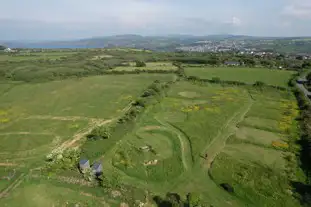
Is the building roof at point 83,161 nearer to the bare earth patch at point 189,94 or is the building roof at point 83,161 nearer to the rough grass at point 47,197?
the rough grass at point 47,197

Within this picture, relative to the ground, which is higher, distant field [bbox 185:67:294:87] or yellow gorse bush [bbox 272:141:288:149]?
distant field [bbox 185:67:294:87]

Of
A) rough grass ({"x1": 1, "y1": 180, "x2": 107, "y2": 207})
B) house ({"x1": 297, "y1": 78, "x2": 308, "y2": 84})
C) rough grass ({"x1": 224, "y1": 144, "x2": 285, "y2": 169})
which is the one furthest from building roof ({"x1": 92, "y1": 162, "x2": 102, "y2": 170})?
house ({"x1": 297, "y1": 78, "x2": 308, "y2": 84})

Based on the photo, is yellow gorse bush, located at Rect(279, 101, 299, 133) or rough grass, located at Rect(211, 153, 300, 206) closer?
rough grass, located at Rect(211, 153, 300, 206)

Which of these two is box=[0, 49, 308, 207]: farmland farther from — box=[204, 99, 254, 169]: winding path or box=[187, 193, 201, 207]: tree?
box=[187, 193, 201, 207]: tree

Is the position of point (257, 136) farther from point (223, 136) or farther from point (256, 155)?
point (256, 155)

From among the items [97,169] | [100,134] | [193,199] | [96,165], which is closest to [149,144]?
[100,134]

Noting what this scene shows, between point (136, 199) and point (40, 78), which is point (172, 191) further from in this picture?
point (40, 78)

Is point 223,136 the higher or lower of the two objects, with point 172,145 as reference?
higher
